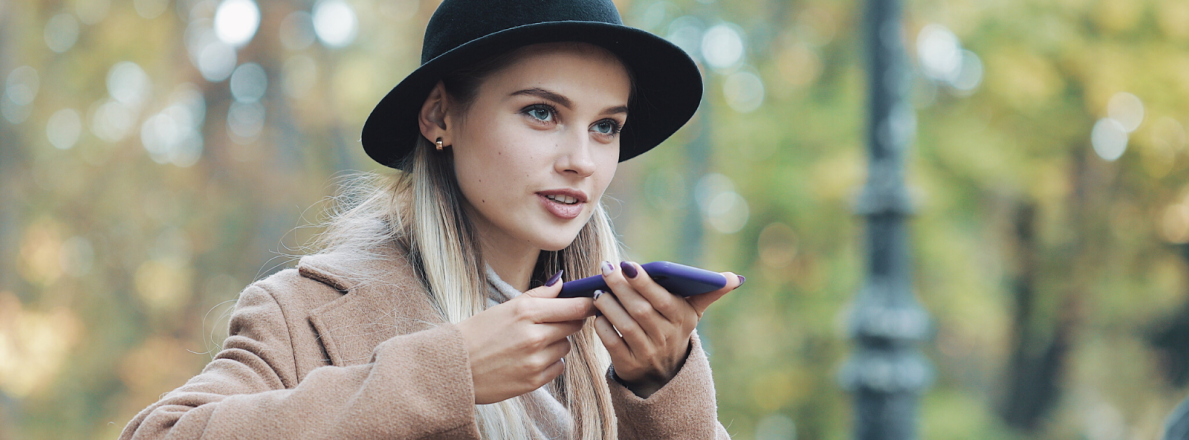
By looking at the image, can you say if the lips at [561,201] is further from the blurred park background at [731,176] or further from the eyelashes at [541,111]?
the blurred park background at [731,176]

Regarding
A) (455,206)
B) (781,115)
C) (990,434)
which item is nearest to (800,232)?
(781,115)

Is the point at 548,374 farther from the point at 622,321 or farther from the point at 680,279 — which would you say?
the point at 680,279

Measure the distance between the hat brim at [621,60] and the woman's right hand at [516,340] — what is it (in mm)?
583

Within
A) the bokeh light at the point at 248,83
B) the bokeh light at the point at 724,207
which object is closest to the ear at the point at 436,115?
the bokeh light at the point at 724,207

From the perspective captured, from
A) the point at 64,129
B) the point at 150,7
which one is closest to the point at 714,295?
the point at 150,7

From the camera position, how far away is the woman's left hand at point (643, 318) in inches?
70.2

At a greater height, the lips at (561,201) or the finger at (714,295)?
the lips at (561,201)

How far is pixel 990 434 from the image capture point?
12023 mm

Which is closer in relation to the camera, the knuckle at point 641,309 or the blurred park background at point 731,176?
the knuckle at point 641,309

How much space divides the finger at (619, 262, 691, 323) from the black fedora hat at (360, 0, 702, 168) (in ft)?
1.92

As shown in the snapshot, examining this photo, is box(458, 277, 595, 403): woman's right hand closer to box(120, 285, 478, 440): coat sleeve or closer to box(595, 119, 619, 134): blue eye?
box(120, 285, 478, 440): coat sleeve

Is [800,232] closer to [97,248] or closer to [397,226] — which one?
[97,248]

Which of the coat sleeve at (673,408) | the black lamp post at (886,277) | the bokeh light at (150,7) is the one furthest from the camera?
the bokeh light at (150,7)

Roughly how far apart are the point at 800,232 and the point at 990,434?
340 cm
